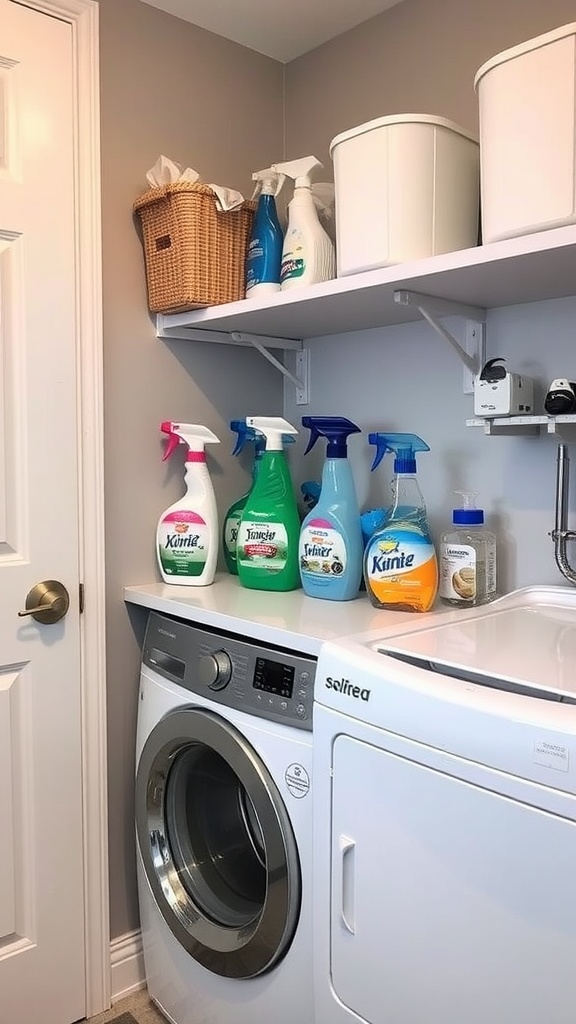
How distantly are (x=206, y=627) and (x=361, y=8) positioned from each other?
4.70ft

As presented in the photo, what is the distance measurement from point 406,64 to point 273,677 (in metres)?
1.36

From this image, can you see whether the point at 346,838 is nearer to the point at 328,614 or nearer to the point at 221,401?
the point at 328,614

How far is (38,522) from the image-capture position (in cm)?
167

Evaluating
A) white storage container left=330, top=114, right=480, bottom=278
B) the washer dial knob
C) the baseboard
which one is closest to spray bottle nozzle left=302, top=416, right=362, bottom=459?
white storage container left=330, top=114, right=480, bottom=278

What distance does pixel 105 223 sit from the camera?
175cm

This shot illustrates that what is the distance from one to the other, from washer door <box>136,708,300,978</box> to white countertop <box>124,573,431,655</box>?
0.19 meters

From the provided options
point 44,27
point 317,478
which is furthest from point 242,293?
point 44,27

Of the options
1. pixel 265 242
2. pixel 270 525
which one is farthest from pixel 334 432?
pixel 265 242

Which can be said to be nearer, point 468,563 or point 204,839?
point 468,563

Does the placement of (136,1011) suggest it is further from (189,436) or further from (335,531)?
(189,436)

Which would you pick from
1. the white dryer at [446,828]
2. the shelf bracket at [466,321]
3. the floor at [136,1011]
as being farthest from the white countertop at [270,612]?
the floor at [136,1011]

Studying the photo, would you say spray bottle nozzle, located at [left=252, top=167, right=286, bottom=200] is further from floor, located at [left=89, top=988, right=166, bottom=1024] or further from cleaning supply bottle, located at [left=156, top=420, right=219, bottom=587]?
floor, located at [left=89, top=988, right=166, bottom=1024]

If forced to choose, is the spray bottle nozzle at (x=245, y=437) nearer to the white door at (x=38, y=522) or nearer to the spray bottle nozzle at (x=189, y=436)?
the spray bottle nozzle at (x=189, y=436)

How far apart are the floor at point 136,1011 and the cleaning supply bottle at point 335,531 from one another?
40.3 inches
